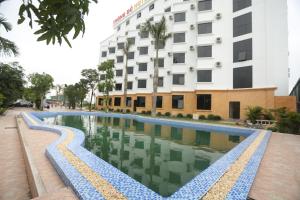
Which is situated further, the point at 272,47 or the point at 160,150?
the point at 272,47

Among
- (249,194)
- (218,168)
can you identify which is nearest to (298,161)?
(218,168)

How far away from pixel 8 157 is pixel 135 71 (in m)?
28.1

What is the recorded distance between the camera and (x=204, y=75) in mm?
23812

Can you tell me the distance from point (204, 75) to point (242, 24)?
699 cm

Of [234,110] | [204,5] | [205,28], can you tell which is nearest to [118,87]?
[205,28]

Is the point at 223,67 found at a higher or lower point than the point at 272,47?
lower

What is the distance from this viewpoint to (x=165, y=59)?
29359 mm

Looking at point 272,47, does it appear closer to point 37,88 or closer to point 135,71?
point 135,71

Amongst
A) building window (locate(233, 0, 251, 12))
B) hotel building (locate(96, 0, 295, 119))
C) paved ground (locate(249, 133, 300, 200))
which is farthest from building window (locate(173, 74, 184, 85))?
paved ground (locate(249, 133, 300, 200))

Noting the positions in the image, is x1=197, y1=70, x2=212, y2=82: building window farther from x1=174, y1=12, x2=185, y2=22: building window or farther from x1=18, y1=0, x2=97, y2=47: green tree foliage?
x1=18, y1=0, x2=97, y2=47: green tree foliage

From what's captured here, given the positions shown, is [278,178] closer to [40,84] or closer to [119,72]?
[119,72]

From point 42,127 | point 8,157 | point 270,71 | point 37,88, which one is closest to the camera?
point 8,157

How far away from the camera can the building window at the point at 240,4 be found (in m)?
21.6

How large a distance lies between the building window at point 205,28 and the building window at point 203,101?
8202 millimetres
